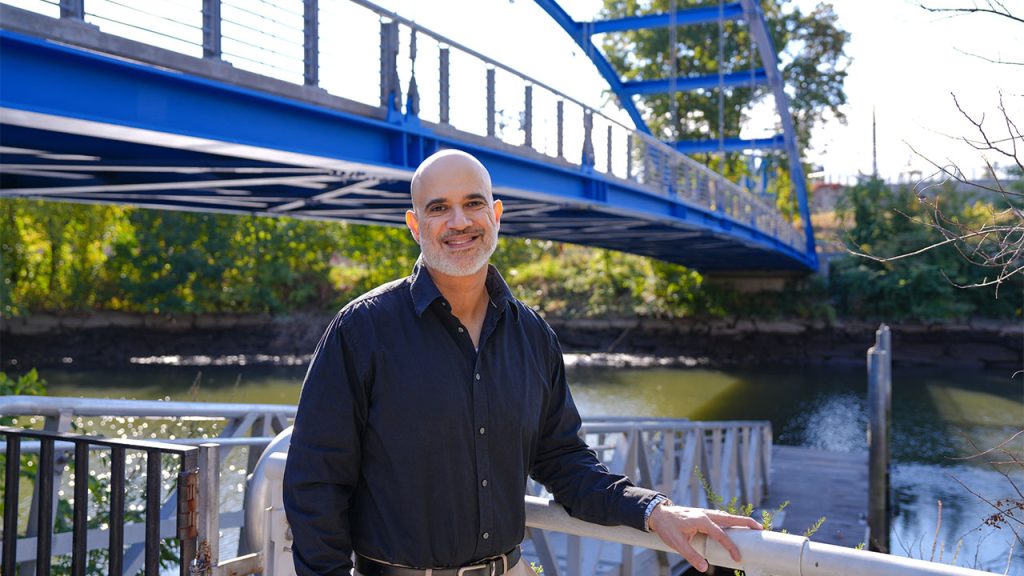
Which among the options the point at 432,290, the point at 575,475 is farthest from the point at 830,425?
the point at 432,290

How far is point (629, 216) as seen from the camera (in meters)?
13.4

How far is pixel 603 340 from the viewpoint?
93.1ft

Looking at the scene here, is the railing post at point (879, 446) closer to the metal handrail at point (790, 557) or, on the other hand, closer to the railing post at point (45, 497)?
the metal handrail at point (790, 557)

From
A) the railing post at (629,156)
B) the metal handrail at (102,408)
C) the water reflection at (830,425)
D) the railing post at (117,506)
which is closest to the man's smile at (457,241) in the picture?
the railing post at (117,506)

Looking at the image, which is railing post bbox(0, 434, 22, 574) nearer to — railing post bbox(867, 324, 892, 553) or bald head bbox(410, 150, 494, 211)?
bald head bbox(410, 150, 494, 211)

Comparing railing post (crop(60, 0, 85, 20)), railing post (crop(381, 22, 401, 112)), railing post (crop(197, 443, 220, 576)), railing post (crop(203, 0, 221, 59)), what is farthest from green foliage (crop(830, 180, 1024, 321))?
railing post (crop(197, 443, 220, 576))

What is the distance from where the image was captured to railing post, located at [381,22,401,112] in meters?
7.41

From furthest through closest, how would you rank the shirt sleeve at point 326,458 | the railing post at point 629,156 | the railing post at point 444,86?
the railing post at point 629,156, the railing post at point 444,86, the shirt sleeve at point 326,458

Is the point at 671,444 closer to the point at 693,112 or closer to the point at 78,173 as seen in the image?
the point at 78,173

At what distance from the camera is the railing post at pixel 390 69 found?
741 cm

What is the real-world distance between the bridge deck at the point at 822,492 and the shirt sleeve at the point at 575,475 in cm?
656

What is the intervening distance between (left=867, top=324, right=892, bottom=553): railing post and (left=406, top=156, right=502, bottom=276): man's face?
8.96 m

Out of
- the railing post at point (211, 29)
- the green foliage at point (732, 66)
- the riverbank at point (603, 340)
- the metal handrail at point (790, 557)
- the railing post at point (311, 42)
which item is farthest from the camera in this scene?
the green foliage at point (732, 66)

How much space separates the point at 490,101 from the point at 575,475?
23.3ft
